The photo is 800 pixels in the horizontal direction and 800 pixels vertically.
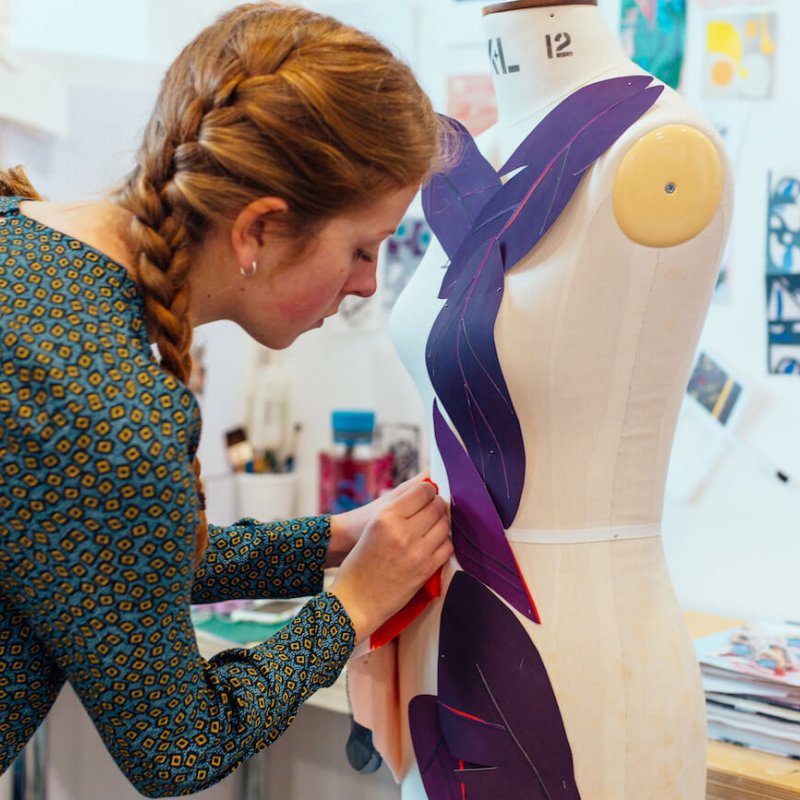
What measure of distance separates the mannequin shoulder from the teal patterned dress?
1.46 ft

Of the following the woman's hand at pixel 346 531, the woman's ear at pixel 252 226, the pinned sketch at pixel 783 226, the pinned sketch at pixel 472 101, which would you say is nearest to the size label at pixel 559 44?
the woman's ear at pixel 252 226

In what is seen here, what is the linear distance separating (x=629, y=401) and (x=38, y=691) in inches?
23.6

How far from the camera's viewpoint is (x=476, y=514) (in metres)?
1.00

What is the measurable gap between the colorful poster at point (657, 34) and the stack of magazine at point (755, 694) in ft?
3.17

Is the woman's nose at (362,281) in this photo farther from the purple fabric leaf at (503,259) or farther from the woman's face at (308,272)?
the purple fabric leaf at (503,259)

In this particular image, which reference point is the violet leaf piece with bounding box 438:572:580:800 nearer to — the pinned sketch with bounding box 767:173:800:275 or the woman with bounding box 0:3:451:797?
the woman with bounding box 0:3:451:797

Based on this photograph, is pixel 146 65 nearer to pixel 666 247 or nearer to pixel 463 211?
pixel 463 211

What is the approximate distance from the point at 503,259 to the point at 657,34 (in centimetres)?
96

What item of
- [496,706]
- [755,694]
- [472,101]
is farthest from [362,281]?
[472,101]

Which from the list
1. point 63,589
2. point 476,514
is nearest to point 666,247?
point 476,514

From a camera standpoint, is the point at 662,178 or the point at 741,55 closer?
the point at 662,178

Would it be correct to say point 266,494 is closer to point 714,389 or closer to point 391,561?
point 714,389

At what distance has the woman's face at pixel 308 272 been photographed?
2.77 feet

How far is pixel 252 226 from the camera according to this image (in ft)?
2.68
